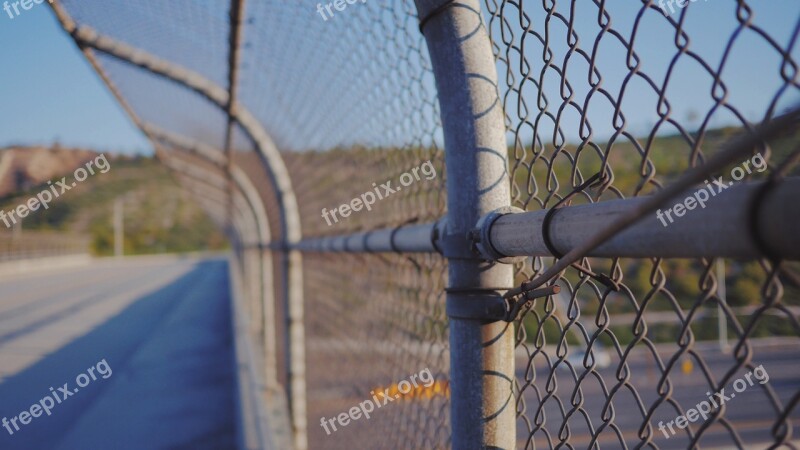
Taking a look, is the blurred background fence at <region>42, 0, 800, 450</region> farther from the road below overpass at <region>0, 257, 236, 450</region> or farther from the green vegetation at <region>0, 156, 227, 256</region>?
the green vegetation at <region>0, 156, 227, 256</region>

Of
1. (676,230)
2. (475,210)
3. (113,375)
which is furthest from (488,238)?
(113,375)

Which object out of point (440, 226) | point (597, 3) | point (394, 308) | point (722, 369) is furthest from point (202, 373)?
point (722, 369)

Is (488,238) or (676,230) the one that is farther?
(488,238)

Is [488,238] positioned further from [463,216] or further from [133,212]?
[133,212]

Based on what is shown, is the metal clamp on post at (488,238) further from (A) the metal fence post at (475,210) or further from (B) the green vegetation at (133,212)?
(B) the green vegetation at (133,212)

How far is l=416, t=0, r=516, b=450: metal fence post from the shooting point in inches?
42.6

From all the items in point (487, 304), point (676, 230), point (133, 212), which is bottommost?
point (487, 304)

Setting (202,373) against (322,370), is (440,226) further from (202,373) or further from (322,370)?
(202,373)

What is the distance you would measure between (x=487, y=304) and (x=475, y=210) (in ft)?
0.56

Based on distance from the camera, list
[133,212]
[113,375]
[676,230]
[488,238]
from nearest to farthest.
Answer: [676,230], [488,238], [113,375], [133,212]

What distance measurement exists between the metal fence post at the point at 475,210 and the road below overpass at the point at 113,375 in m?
4.99

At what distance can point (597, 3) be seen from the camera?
0.89 meters

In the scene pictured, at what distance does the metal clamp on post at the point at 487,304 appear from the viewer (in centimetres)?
106

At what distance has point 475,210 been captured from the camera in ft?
3.56
